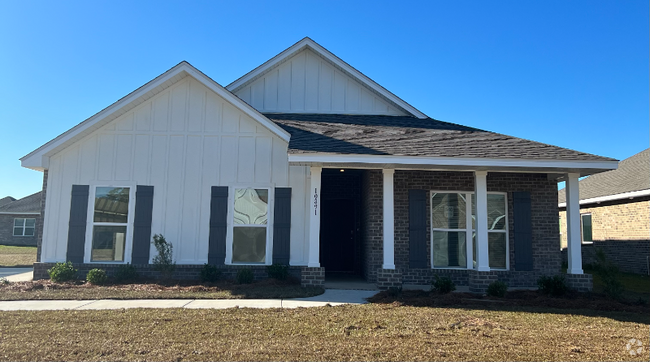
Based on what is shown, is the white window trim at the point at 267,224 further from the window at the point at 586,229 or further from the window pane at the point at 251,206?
the window at the point at 586,229

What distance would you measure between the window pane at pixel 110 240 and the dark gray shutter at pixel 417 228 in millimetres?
6829

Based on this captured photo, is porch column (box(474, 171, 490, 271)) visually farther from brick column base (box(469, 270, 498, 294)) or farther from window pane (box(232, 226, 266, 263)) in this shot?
window pane (box(232, 226, 266, 263))

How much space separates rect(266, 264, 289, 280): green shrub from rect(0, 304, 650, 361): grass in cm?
299

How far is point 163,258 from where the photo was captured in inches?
408

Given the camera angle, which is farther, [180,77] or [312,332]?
[180,77]

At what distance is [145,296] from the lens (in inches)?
334

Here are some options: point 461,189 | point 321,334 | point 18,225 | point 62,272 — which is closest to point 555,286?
point 461,189

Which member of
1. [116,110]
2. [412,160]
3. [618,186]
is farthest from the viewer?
[618,186]

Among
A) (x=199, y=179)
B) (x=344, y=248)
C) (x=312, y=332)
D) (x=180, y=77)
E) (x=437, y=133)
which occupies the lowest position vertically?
(x=312, y=332)

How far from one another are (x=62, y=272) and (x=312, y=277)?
5.57 m

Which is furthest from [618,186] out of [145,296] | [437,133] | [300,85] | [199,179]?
[145,296]

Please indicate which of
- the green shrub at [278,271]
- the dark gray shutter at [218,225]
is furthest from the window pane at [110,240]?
the green shrub at [278,271]

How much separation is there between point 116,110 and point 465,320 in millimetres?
8806

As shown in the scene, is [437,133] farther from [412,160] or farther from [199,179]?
[199,179]
